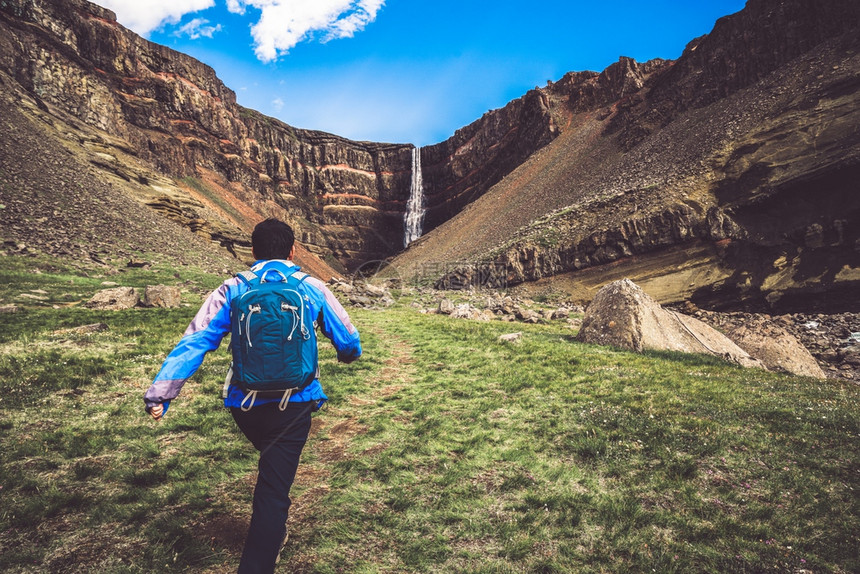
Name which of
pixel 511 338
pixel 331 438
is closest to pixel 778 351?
pixel 511 338

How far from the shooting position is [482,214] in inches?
2574

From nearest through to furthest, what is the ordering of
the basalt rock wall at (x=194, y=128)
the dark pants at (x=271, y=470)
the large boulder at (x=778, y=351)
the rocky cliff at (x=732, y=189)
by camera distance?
the dark pants at (x=271, y=470) < the large boulder at (x=778, y=351) < the rocky cliff at (x=732, y=189) < the basalt rock wall at (x=194, y=128)

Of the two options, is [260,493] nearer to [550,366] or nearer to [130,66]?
[550,366]

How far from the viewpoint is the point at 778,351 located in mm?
12586

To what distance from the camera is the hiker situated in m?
2.72

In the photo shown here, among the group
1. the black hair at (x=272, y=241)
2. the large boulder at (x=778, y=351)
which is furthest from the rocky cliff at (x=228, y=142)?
the large boulder at (x=778, y=351)

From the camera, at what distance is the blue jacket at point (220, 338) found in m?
2.90

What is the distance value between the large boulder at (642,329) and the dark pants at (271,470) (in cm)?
1162

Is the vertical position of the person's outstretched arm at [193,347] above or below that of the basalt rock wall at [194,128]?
below

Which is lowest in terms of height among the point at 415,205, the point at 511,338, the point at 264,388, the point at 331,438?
the point at 331,438

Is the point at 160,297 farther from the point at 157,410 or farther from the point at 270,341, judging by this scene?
the point at 270,341

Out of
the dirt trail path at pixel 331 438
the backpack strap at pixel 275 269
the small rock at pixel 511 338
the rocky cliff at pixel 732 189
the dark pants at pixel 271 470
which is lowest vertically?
the dirt trail path at pixel 331 438

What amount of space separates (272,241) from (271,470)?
6.74ft

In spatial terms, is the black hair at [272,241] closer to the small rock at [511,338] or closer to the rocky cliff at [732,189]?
the small rock at [511,338]
